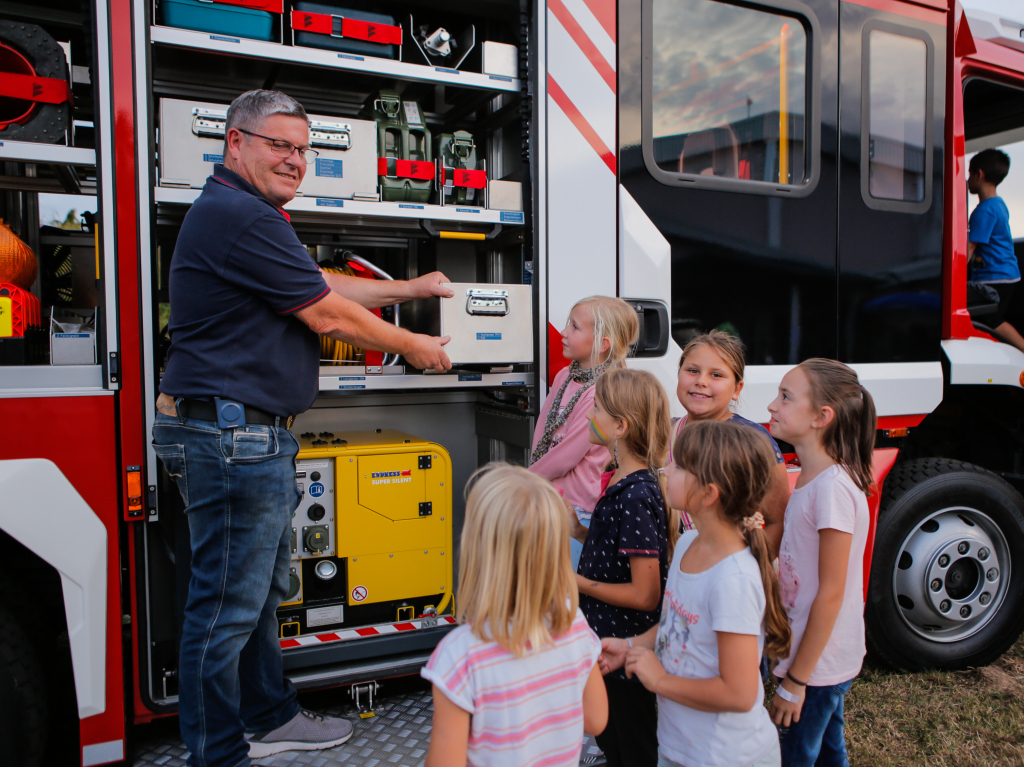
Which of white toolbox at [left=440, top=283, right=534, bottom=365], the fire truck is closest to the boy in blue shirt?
the fire truck

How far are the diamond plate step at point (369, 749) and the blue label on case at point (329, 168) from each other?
6.43 feet

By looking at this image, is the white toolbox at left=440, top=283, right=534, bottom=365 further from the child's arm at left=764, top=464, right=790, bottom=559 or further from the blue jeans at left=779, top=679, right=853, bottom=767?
the blue jeans at left=779, top=679, right=853, bottom=767

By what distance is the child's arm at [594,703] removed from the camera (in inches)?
53.7

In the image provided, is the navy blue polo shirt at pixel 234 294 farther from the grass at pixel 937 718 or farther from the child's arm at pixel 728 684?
the grass at pixel 937 718

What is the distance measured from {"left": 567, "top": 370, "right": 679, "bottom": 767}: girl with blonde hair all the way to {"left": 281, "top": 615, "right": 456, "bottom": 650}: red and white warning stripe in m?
0.98

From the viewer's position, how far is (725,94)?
115 inches

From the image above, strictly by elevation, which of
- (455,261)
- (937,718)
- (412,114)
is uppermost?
(412,114)

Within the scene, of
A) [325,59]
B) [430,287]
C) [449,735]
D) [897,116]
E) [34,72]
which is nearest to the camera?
[449,735]

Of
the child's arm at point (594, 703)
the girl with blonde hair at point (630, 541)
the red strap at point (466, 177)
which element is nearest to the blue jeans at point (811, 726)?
the girl with blonde hair at point (630, 541)

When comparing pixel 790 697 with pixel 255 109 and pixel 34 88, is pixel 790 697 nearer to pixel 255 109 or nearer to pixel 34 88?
pixel 255 109

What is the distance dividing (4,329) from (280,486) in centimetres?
92

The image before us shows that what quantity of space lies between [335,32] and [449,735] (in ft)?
7.66

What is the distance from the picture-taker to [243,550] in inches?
82.4

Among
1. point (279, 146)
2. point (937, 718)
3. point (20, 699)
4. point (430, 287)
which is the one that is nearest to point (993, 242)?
point (937, 718)
